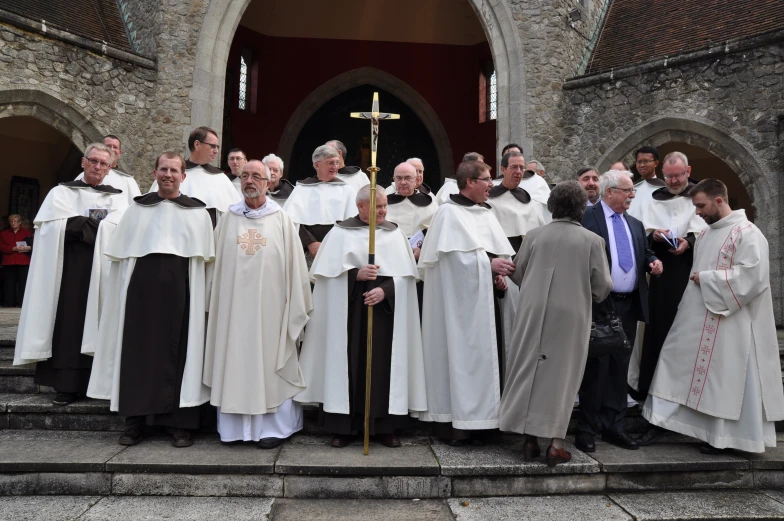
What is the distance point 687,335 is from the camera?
428 centimetres

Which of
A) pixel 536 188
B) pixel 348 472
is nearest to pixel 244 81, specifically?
pixel 536 188

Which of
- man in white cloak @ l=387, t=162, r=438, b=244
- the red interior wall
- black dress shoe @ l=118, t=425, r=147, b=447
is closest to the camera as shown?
black dress shoe @ l=118, t=425, r=147, b=447

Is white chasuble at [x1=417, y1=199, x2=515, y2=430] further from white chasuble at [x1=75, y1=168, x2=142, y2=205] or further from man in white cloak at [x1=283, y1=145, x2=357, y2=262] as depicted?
white chasuble at [x1=75, y1=168, x2=142, y2=205]

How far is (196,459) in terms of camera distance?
370 cm

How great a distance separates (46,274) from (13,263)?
24.4ft

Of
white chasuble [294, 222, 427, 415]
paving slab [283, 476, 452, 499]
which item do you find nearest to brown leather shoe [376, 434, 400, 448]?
white chasuble [294, 222, 427, 415]

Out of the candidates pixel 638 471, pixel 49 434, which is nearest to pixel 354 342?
pixel 638 471

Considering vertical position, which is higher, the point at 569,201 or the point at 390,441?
the point at 569,201

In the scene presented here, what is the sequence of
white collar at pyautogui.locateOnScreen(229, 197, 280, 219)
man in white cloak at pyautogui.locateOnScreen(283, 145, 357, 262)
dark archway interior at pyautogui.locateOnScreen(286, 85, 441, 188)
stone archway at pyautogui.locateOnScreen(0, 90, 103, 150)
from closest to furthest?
white collar at pyautogui.locateOnScreen(229, 197, 280, 219)
man in white cloak at pyautogui.locateOnScreen(283, 145, 357, 262)
stone archway at pyautogui.locateOnScreen(0, 90, 103, 150)
dark archway interior at pyautogui.locateOnScreen(286, 85, 441, 188)

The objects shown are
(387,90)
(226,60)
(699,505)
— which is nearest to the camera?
(699,505)

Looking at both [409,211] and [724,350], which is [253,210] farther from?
[724,350]

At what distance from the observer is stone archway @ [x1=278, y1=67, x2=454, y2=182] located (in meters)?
15.3

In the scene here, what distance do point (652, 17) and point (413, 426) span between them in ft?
35.0

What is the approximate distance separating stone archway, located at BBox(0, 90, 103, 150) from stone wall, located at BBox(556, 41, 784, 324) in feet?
25.0
